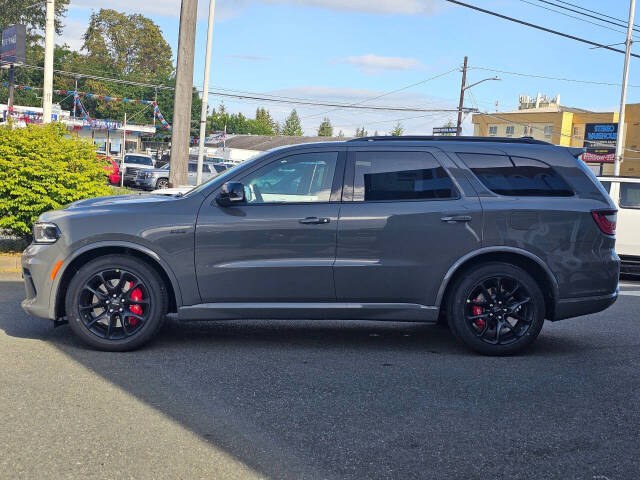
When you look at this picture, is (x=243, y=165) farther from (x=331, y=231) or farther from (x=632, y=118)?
(x=632, y=118)

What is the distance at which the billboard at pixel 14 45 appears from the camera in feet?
148

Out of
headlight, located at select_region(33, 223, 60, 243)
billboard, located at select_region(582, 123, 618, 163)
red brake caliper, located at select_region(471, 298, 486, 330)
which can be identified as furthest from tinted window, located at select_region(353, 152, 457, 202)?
billboard, located at select_region(582, 123, 618, 163)

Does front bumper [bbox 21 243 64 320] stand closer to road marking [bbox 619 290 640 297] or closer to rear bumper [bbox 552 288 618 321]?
rear bumper [bbox 552 288 618 321]

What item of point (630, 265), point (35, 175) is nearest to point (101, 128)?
point (35, 175)

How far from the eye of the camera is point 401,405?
198 inches

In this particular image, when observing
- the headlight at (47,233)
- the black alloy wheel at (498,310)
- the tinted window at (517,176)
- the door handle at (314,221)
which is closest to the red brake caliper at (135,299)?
the headlight at (47,233)

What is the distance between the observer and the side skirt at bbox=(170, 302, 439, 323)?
20.5 feet

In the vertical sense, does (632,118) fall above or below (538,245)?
above

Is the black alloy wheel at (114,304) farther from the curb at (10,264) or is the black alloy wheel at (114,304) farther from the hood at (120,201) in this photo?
the curb at (10,264)

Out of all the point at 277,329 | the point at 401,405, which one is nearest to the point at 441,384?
the point at 401,405

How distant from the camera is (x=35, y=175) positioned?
10883 mm

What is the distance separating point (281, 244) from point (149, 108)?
9161 centimetres

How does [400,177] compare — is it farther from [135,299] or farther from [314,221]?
[135,299]

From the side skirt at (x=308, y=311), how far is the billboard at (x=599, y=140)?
6574 centimetres
